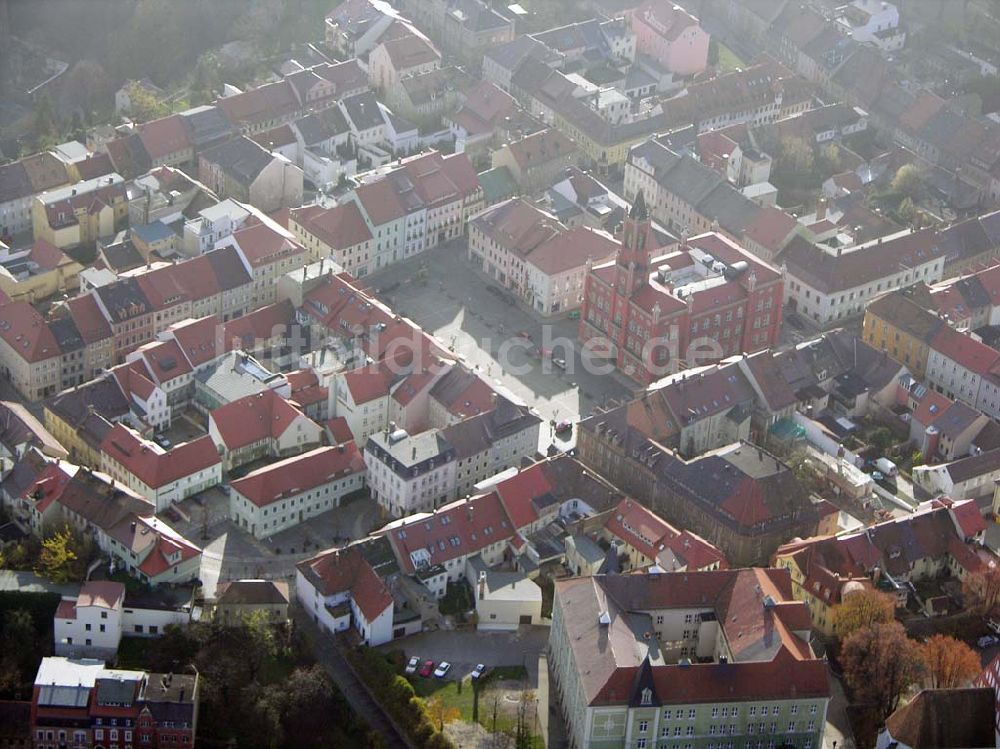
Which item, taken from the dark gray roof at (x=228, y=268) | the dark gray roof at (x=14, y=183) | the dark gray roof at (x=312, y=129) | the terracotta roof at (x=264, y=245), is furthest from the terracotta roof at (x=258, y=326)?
the dark gray roof at (x=312, y=129)

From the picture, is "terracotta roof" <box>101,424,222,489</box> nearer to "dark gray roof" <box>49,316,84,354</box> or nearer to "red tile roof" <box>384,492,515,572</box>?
"dark gray roof" <box>49,316,84,354</box>

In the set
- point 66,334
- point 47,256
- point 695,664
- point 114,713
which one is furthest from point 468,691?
point 47,256

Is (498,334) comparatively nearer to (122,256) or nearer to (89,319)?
(122,256)

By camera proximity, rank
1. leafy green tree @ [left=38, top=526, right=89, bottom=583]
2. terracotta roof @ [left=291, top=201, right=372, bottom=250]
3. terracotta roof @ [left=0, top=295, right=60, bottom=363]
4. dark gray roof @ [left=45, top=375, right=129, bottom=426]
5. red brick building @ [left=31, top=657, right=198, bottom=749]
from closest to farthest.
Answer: red brick building @ [left=31, top=657, right=198, bottom=749] < leafy green tree @ [left=38, top=526, right=89, bottom=583] < dark gray roof @ [left=45, top=375, right=129, bottom=426] < terracotta roof @ [left=0, top=295, right=60, bottom=363] < terracotta roof @ [left=291, top=201, right=372, bottom=250]

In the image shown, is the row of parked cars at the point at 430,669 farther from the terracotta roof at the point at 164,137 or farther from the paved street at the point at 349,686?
the terracotta roof at the point at 164,137

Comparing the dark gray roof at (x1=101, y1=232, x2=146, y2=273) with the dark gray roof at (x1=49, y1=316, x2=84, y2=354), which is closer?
the dark gray roof at (x1=49, y1=316, x2=84, y2=354)

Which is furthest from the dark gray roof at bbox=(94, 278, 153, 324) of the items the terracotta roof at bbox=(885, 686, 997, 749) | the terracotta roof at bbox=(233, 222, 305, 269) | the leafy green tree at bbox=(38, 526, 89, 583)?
the terracotta roof at bbox=(885, 686, 997, 749)

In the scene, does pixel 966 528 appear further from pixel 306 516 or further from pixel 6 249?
pixel 6 249
